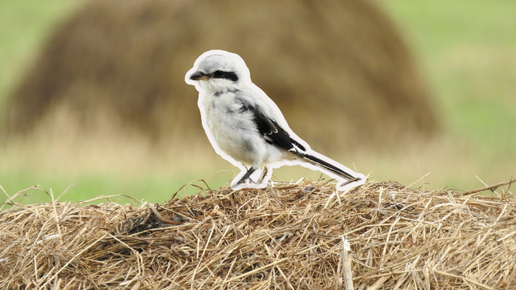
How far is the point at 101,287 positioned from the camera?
156 inches

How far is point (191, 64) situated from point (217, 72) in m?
8.09

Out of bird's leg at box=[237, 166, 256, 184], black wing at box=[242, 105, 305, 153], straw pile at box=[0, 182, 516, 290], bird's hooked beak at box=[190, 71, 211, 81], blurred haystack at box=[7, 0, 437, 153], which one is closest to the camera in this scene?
straw pile at box=[0, 182, 516, 290]

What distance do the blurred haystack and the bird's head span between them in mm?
7427

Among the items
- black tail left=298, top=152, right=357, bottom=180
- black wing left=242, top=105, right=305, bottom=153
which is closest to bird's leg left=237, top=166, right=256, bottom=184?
black wing left=242, top=105, right=305, bottom=153

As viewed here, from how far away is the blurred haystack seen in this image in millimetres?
12281

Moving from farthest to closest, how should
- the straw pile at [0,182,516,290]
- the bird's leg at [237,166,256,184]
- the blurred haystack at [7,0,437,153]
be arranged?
the blurred haystack at [7,0,437,153] < the bird's leg at [237,166,256,184] < the straw pile at [0,182,516,290]

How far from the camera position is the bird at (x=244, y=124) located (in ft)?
14.3

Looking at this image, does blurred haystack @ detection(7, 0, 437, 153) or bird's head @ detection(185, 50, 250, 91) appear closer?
bird's head @ detection(185, 50, 250, 91)

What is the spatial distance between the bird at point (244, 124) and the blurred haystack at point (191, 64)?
737cm

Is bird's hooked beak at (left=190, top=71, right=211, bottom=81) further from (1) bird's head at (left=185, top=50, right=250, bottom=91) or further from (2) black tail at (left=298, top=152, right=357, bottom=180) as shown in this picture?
(2) black tail at (left=298, top=152, right=357, bottom=180)

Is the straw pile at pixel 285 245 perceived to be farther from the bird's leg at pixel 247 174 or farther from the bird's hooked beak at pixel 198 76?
the bird's hooked beak at pixel 198 76

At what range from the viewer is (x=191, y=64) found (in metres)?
12.3

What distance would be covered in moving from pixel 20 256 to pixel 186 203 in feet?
3.63

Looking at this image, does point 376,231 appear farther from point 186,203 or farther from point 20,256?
point 20,256
